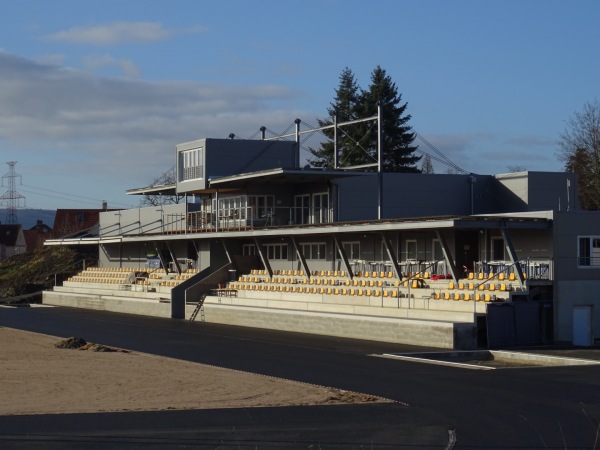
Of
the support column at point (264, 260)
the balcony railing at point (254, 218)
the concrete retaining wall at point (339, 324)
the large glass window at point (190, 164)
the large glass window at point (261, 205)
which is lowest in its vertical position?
the concrete retaining wall at point (339, 324)

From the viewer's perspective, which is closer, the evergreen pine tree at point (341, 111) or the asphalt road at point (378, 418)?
the asphalt road at point (378, 418)

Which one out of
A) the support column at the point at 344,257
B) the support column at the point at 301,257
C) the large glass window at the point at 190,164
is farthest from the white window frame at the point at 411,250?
the large glass window at the point at 190,164

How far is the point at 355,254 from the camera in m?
45.8

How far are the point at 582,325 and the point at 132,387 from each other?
61.7ft

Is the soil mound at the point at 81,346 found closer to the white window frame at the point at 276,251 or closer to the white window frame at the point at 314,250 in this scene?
the white window frame at the point at 314,250

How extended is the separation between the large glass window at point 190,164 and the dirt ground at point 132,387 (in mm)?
28386

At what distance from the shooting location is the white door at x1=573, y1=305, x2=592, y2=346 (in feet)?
113

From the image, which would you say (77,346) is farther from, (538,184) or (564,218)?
(538,184)

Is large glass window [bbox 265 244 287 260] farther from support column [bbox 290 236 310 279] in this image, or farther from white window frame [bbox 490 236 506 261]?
white window frame [bbox 490 236 506 261]

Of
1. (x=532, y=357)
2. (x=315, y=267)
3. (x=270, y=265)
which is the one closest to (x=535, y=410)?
(x=532, y=357)

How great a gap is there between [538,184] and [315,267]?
1363cm

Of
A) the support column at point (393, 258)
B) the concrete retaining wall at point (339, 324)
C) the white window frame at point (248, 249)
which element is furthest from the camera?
Answer: the white window frame at point (248, 249)

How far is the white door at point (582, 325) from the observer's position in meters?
34.3

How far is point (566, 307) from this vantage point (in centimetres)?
3412
